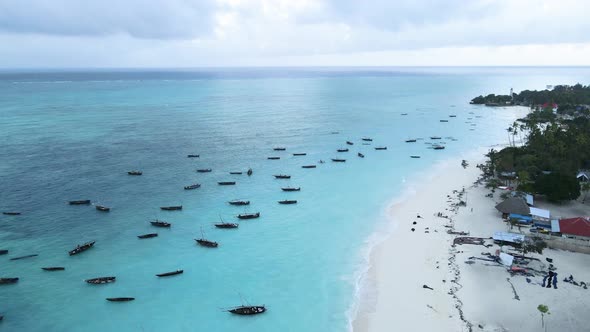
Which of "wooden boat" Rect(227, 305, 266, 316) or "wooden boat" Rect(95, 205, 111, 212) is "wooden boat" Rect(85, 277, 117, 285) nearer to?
"wooden boat" Rect(227, 305, 266, 316)

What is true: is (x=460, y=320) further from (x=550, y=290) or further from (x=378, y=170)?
(x=378, y=170)

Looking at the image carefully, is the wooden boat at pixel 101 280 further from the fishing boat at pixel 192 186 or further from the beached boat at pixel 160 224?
the fishing boat at pixel 192 186

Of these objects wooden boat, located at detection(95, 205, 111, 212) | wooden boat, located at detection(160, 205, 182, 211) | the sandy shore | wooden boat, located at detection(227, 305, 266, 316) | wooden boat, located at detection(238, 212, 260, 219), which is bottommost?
wooden boat, located at detection(227, 305, 266, 316)

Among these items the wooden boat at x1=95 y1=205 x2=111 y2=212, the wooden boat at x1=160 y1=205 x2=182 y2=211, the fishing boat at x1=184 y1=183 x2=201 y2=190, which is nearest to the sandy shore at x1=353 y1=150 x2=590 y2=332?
the wooden boat at x1=160 y1=205 x2=182 y2=211

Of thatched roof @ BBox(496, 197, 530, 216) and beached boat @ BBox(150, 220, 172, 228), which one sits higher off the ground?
thatched roof @ BBox(496, 197, 530, 216)

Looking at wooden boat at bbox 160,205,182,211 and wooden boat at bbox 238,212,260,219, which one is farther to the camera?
wooden boat at bbox 160,205,182,211
